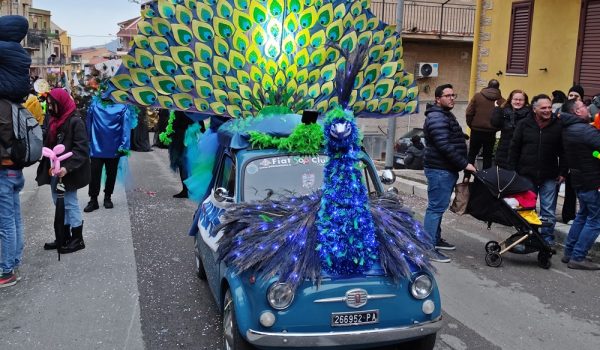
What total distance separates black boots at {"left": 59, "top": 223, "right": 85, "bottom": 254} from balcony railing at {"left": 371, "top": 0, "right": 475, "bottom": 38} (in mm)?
21138

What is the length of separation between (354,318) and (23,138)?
13.2ft

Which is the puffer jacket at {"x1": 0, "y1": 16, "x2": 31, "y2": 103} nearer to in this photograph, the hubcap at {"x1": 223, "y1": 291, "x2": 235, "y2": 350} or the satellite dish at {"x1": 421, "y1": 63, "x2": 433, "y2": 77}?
→ the hubcap at {"x1": 223, "y1": 291, "x2": 235, "y2": 350}

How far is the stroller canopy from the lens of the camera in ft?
22.1

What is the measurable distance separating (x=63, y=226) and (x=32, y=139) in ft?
4.37

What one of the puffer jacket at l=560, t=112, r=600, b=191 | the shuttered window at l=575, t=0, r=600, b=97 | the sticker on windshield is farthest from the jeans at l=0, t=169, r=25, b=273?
the shuttered window at l=575, t=0, r=600, b=97

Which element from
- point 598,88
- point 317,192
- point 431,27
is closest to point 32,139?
point 317,192

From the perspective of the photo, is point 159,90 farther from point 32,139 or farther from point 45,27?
point 45,27

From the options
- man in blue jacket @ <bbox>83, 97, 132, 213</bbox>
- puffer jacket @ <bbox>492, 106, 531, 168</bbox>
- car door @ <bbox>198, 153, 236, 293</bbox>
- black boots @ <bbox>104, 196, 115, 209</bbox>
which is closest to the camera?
car door @ <bbox>198, 153, 236, 293</bbox>

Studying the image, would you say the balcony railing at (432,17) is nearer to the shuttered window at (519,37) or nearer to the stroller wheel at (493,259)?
the shuttered window at (519,37)

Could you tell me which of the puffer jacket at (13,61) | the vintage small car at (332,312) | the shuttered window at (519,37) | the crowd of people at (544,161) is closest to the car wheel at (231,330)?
the vintage small car at (332,312)

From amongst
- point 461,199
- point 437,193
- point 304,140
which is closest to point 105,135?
point 437,193

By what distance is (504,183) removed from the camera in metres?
6.74

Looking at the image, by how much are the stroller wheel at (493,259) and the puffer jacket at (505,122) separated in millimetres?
2164

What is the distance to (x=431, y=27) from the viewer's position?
88.6 ft
